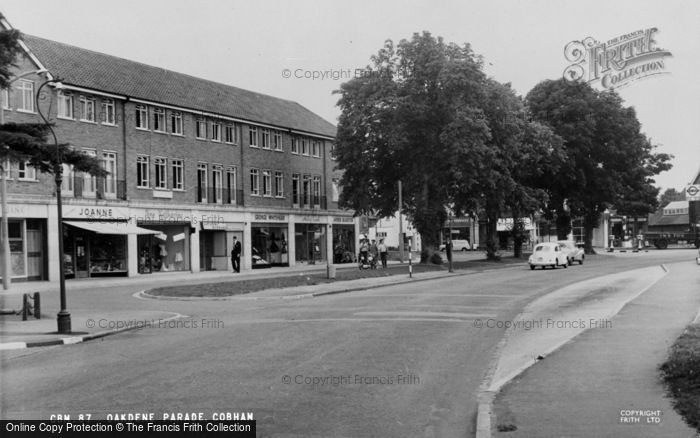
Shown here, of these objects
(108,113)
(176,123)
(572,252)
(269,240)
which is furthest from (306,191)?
(572,252)

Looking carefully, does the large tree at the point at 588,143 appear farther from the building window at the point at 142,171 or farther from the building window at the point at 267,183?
the building window at the point at 142,171

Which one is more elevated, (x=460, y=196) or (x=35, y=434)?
(x=460, y=196)

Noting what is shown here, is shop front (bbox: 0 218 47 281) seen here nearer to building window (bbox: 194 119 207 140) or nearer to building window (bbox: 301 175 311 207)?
building window (bbox: 194 119 207 140)

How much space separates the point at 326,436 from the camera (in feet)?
22.3

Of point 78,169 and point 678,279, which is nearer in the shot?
point 78,169

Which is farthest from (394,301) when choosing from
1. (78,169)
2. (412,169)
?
(412,169)

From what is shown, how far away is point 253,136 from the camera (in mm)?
50031

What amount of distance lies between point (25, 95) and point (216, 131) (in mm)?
13844

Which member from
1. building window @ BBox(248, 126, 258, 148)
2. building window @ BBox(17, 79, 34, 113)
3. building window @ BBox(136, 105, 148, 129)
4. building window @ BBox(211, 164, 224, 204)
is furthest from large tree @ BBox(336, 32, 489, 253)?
building window @ BBox(17, 79, 34, 113)

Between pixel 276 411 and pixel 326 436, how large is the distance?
1.10 metres

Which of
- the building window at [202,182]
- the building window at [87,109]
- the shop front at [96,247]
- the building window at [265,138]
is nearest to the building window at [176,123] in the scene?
the building window at [202,182]

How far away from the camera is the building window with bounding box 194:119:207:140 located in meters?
45.0

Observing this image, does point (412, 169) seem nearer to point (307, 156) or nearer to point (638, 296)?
point (307, 156)

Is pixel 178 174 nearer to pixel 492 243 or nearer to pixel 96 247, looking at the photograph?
pixel 96 247
